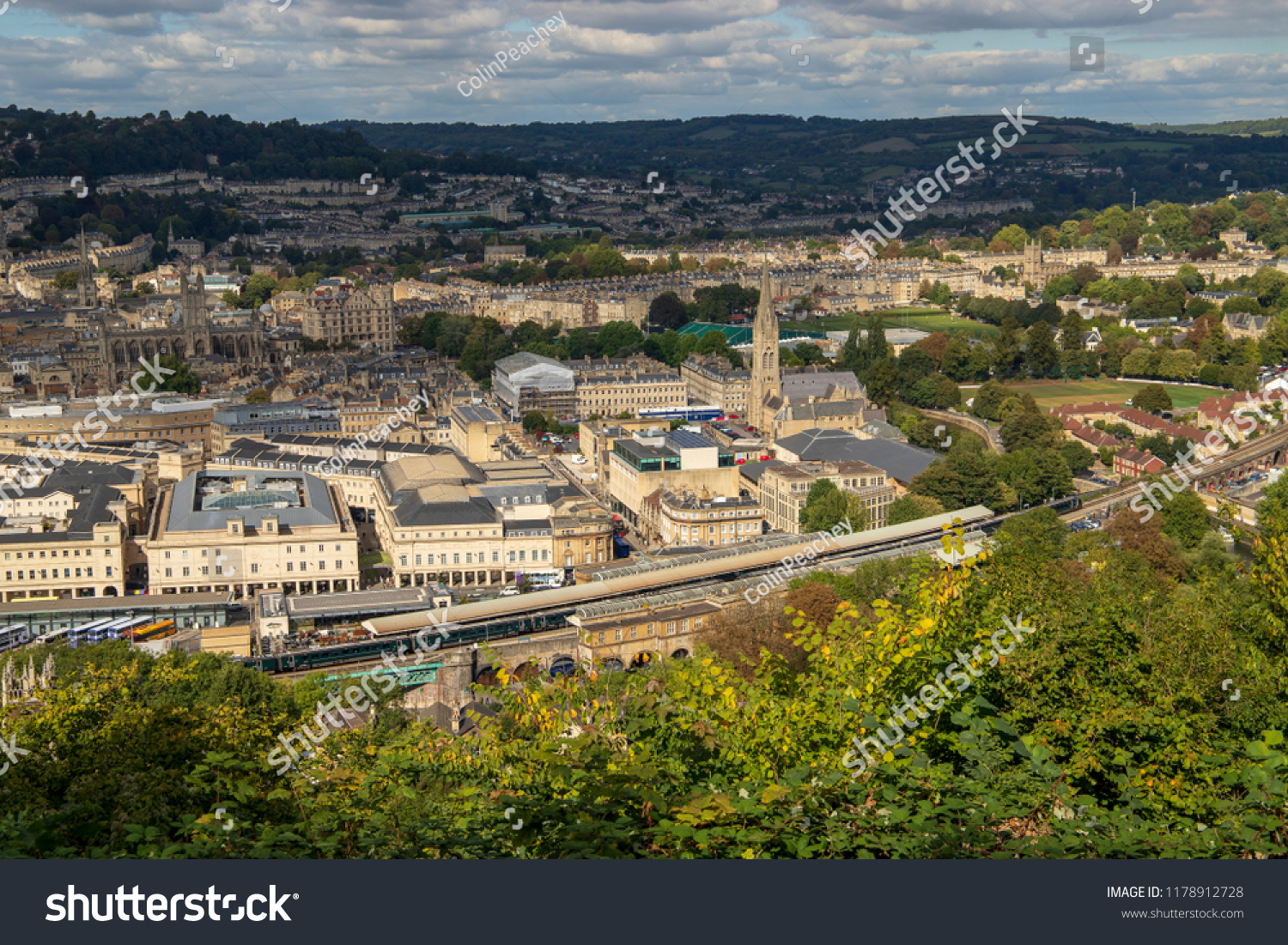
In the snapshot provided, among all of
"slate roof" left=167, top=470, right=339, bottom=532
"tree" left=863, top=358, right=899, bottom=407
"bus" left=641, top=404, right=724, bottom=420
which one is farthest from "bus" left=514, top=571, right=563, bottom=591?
"tree" left=863, top=358, right=899, bottom=407

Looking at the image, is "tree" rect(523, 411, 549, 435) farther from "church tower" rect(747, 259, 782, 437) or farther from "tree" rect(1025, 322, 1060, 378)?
"tree" rect(1025, 322, 1060, 378)

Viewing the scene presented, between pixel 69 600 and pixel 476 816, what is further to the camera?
pixel 69 600

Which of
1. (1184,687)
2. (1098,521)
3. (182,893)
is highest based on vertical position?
(182,893)

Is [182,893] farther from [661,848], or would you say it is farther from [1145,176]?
[1145,176]

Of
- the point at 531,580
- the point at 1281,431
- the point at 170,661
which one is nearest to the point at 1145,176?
the point at 1281,431
